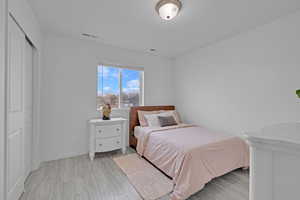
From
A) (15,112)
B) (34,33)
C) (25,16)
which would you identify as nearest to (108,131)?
(15,112)

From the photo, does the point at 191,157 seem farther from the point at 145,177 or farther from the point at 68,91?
the point at 68,91

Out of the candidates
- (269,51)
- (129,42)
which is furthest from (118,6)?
(269,51)

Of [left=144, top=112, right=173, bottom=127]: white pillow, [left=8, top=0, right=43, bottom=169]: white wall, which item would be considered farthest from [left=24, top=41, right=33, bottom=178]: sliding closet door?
[left=144, top=112, right=173, bottom=127]: white pillow

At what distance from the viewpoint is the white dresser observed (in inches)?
19.3

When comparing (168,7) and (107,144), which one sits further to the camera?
(107,144)

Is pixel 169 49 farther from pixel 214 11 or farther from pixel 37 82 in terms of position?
pixel 37 82

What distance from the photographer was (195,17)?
2.01m

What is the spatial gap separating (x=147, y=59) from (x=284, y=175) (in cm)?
349

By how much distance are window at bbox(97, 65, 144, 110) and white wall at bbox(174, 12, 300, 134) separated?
1.43m

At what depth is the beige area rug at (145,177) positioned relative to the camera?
1.72 meters

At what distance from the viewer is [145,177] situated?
2.04m

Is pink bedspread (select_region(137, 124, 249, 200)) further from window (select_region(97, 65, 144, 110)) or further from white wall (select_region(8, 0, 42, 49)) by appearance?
white wall (select_region(8, 0, 42, 49))

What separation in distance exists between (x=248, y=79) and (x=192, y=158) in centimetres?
179

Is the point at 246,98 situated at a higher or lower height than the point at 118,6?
lower
